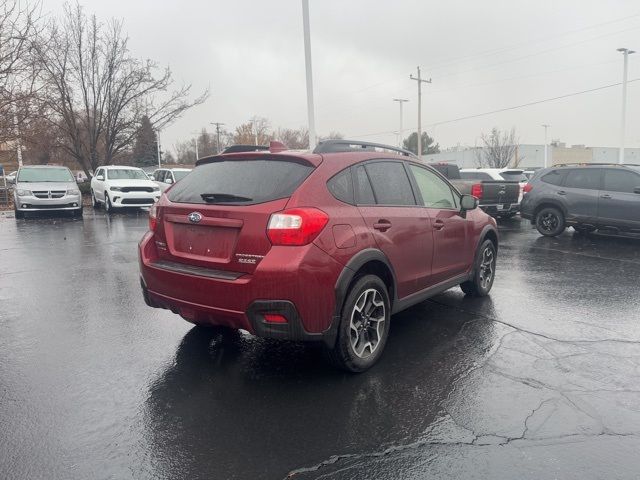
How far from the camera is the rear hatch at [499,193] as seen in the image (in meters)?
13.5

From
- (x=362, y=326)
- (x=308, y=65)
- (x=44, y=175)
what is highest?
(x=308, y=65)

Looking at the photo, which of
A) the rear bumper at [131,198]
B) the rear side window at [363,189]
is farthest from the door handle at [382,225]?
the rear bumper at [131,198]

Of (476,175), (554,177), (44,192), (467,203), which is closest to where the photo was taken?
(467,203)

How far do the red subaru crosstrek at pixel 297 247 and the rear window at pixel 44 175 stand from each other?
14110mm

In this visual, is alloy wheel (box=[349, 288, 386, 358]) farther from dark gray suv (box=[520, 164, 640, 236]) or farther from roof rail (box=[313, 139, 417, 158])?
dark gray suv (box=[520, 164, 640, 236])

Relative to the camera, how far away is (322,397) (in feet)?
11.5

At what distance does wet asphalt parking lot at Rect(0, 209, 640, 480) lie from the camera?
2.76 m

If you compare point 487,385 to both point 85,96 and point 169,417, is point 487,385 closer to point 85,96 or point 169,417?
point 169,417

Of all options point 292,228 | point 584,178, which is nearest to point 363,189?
point 292,228

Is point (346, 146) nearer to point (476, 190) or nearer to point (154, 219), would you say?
point (154, 219)

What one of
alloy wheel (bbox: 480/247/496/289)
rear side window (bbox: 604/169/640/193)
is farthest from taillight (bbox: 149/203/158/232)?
rear side window (bbox: 604/169/640/193)

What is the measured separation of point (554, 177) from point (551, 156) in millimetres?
78657

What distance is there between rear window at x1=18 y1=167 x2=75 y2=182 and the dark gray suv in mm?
14289

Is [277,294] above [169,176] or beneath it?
beneath
